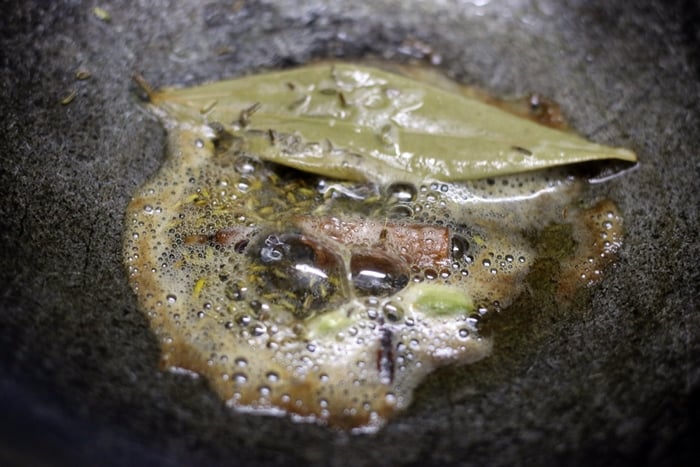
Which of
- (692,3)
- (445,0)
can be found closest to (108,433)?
(445,0)

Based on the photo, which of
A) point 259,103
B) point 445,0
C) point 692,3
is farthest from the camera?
point 445,0

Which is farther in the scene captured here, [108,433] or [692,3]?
[692,3]

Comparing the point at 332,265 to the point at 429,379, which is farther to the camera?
the point at 332,265

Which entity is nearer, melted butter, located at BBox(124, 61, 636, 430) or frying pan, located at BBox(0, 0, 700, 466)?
frying pan, located at BBox(0, 0, 700, 466)

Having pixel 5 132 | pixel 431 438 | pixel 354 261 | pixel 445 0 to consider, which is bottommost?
pixel 431 438

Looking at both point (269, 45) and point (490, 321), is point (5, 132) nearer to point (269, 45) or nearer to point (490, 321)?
point (269, 45)
